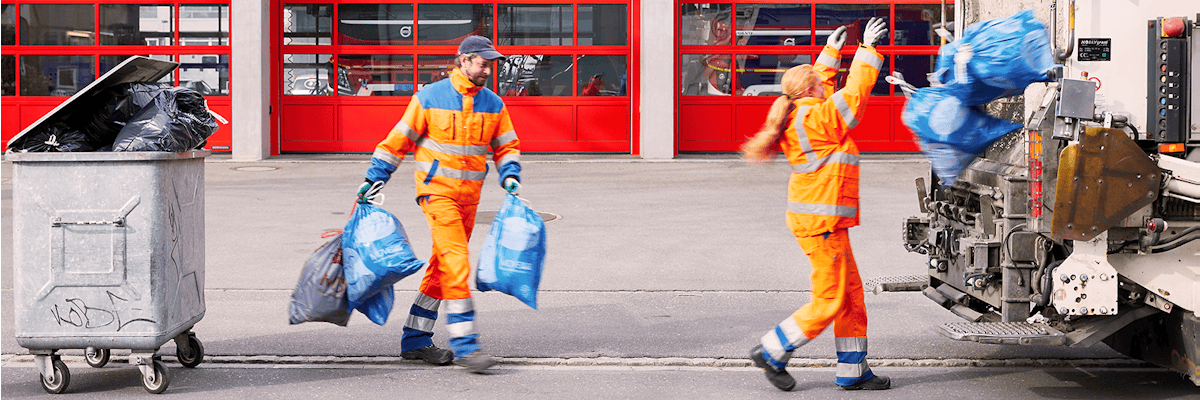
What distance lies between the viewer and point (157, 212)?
4.82 meters

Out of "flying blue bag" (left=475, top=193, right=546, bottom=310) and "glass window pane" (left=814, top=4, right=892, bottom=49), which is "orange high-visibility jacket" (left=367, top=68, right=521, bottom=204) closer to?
"flying blue bag" (left=475, top=193, right=546, bottom=310)

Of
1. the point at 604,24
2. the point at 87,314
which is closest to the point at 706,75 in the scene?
the point at 604,24

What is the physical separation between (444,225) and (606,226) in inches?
198

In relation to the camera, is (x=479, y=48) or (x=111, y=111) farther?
(x=479, y=48)

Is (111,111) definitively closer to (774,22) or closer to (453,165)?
(453,165)

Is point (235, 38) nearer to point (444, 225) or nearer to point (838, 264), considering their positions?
point (444, 225)

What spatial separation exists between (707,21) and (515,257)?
12208 mm

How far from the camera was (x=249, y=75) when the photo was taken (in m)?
16.7

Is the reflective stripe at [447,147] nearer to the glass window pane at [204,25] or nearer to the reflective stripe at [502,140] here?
the reflective stripe at [502,140]

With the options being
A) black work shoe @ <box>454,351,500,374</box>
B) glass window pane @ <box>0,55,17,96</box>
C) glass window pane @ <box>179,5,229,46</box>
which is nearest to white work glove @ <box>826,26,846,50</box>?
black work shoe @ <box>454,351,500,374</box>

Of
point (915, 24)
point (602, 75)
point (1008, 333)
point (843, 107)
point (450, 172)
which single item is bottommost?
point (1008, 333)

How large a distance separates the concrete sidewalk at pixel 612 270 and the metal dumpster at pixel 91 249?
0.95ft

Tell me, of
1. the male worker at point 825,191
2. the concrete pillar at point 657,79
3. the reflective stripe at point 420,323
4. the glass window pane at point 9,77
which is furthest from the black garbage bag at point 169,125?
the glass window pane at point 9,77

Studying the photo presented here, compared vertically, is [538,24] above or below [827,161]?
above
